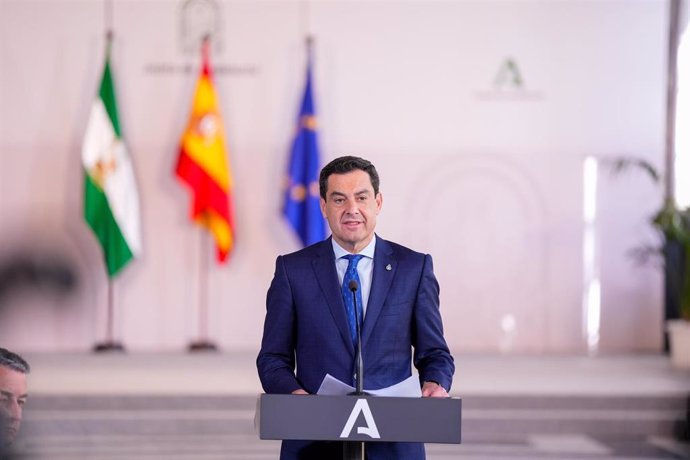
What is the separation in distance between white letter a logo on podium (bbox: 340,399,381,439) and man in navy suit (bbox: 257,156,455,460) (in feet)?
0.68

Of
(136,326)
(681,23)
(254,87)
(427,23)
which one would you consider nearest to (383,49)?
(427,23)

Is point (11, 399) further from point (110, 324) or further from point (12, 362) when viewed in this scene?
point (110, 324)

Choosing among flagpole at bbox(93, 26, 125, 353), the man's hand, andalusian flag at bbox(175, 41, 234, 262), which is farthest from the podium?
flagpole at bbox(93, 26, 125, 353)

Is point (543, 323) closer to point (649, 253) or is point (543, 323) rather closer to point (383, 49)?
point (649, 253)

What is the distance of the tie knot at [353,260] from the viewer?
2.11 m

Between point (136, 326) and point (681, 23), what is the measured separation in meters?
5.21

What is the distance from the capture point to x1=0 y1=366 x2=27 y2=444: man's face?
5.51ft

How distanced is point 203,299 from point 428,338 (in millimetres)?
6101

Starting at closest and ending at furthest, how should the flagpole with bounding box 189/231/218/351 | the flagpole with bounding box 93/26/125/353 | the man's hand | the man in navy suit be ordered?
the man's hand → the man in navy suit → the flagpole with bounding box 93/26/125/353 → the flagpole with bounding box 189/231/218/351

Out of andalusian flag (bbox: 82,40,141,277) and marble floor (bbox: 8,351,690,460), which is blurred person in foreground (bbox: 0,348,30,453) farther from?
andalusian flag (bbox: 82,40,141,277)

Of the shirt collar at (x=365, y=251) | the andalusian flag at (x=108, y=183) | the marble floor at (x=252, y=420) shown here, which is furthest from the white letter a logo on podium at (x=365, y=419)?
the andalusian flag at (x=108, y=183)

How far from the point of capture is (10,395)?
67.3 inches

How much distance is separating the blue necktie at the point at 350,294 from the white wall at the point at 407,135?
5911 mm

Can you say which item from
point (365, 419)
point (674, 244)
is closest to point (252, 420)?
point (365, 419)
